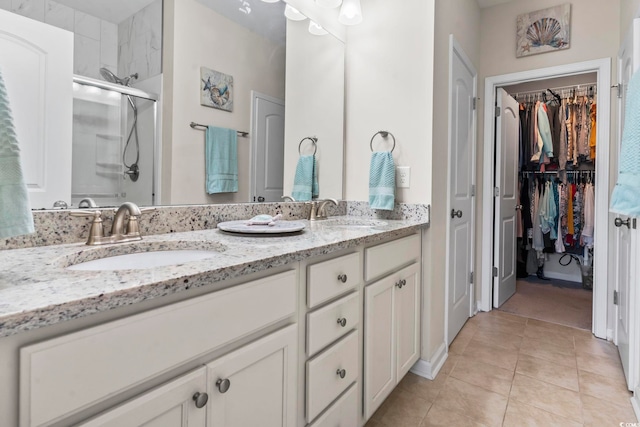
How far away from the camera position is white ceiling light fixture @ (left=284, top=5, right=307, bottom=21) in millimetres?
1810

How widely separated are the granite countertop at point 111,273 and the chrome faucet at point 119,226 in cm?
4

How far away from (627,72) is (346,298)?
7.10 feet

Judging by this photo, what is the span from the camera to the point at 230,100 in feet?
4.90

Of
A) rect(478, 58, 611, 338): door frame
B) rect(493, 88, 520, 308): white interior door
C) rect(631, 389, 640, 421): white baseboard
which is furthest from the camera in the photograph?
rect(493, 88, 520, 308): white interior door

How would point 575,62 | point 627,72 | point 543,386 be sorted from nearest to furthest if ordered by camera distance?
1. point 543,386
2. point 627,72
3. point 575,62

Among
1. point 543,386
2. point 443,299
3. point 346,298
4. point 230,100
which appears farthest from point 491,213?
point 230,100

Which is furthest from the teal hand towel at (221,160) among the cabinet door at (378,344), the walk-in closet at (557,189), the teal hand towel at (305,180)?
the walk-in closet at (557,189)

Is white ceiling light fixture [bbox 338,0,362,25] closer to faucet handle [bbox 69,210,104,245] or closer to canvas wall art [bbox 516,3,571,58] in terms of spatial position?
canvas wall art [bbox 516,3,571,58]

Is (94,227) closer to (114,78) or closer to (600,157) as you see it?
(114,78)

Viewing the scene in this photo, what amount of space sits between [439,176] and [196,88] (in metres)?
1.38

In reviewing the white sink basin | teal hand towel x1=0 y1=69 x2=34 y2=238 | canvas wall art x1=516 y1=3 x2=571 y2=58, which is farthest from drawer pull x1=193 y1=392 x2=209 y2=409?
canvas wall art x1=516 y1=3 x2=571 y2=58

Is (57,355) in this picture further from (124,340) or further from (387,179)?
(387,179)

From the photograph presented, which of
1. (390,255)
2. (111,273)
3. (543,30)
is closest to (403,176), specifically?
(390,255)

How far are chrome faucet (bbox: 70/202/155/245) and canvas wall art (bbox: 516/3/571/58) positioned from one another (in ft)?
10.0
